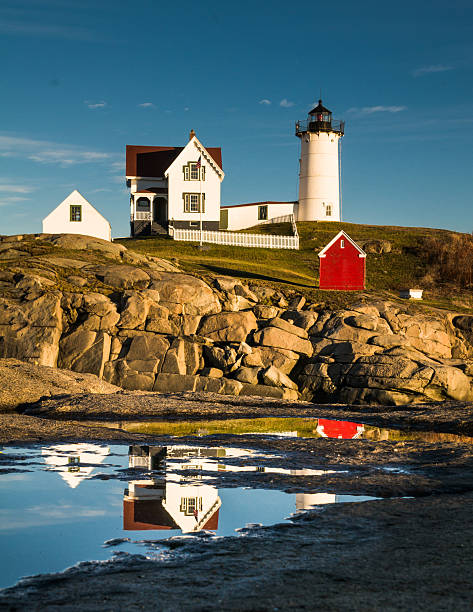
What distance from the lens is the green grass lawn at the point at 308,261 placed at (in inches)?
1463

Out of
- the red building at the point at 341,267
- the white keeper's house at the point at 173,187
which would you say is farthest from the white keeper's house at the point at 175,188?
the red building at the point at 341,267

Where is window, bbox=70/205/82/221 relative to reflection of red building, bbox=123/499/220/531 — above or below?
above

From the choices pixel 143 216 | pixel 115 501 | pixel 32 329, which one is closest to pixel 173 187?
pixel 143 216

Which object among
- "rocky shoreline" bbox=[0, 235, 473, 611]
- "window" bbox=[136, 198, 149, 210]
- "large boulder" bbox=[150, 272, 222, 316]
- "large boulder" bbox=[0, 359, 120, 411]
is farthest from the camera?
"window" bbox=[136, 198, 149, 210]

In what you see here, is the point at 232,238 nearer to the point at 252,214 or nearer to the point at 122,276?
the point at 252,214

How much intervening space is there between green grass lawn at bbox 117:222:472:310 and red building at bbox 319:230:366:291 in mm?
852

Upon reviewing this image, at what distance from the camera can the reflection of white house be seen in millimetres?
9742

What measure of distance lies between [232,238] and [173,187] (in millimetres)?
6551

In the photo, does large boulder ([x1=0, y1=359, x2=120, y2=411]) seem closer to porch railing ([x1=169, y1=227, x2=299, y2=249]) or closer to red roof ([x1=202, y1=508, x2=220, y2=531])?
red roof ([x1=202, y1=508, x2=220, y2=531])

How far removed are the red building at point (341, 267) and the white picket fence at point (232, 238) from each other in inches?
552

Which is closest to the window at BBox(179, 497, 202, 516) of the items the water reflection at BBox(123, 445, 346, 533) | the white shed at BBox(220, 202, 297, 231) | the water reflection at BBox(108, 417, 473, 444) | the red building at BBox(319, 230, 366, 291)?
the water reflection at BBox(123, 445, 346, 533)

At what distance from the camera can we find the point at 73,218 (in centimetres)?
4703

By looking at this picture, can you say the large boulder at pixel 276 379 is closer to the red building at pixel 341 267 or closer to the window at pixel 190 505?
the red building at pixel 341 267

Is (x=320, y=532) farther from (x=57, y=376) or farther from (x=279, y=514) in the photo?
(x=57, y=376)
